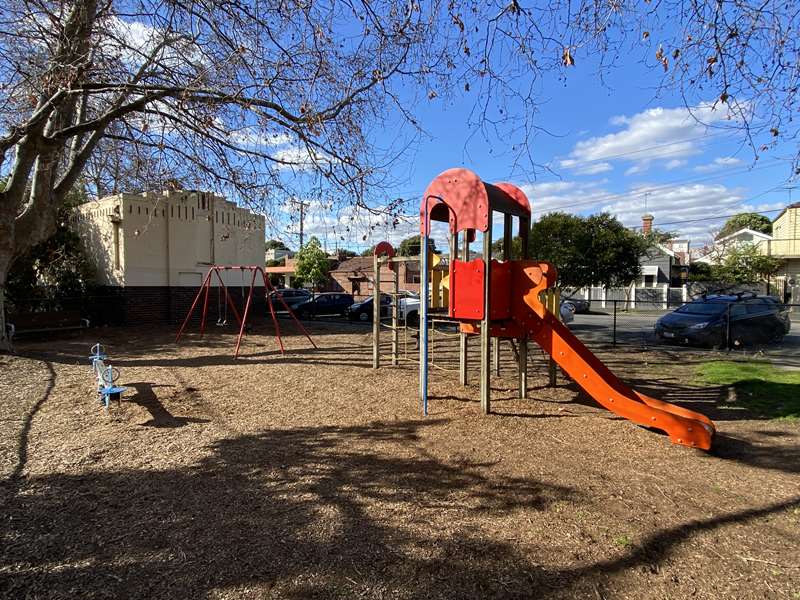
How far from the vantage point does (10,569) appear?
286cm

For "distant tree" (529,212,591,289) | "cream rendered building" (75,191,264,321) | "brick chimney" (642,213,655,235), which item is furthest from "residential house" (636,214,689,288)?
"cream rendered building" (75,191,264,321)

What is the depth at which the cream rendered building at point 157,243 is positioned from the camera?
1680cm

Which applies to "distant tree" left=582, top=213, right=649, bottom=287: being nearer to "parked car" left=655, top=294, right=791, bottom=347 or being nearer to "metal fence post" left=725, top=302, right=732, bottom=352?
"parked car" left=655, top=294, right=791, bottom=347

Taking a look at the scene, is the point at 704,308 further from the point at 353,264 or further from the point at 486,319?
the point at 353,264

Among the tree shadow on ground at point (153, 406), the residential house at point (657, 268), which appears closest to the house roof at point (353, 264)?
the residential house at point (657, 268)

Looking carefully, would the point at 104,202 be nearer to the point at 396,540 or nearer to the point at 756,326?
the point at 396,540

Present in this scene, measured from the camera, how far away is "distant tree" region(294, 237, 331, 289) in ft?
141

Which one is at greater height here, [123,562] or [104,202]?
[104,202]

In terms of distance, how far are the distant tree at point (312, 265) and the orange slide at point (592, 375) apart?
1443 inches

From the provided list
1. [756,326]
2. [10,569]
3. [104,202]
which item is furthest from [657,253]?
[10,569]

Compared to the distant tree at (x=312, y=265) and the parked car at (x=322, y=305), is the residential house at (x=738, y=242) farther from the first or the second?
the distant tree at (x=312, y=265)

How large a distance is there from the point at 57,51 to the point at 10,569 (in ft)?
23.5

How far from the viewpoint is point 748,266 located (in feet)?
111

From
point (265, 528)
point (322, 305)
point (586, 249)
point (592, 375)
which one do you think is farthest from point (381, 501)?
point (322, 305)
